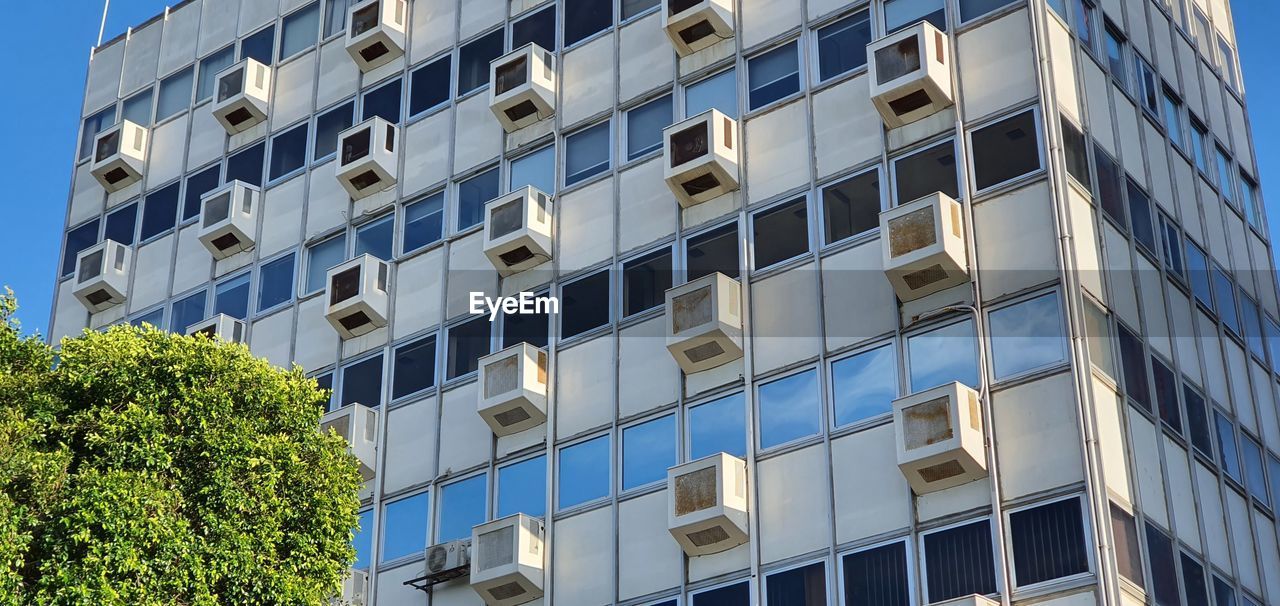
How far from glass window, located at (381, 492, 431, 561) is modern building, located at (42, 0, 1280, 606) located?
0.21ft

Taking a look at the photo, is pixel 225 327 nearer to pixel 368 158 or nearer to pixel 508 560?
pixel 368 158

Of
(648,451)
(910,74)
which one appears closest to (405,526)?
(648,451)

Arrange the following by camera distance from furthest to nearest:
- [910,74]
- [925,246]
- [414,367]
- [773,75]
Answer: [414,367] < [773,75] < [910,74] < [925,246]

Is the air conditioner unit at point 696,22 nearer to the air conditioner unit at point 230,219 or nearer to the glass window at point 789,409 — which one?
the glass window at point 789,409

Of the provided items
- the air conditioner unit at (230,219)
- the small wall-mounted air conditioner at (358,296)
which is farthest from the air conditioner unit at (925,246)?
the air conditioner unit at (230,219)

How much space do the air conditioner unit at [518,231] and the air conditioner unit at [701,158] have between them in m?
3.11

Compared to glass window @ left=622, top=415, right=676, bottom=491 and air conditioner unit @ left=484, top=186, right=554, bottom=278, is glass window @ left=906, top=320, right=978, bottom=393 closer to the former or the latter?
glass window @ left=622, top=415, right=676, bottom=491

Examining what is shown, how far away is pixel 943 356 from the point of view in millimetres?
27812

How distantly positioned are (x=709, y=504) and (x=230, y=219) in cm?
1623

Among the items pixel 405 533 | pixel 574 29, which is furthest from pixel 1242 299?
pixel 405 533

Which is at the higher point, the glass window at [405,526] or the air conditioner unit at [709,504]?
the glass window at [405,526]

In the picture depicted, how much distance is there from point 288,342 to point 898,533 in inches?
640

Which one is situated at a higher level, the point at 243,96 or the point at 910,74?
the point at 243,96

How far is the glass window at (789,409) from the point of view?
28.8 metres
